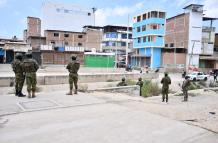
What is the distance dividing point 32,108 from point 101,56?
1541 inches

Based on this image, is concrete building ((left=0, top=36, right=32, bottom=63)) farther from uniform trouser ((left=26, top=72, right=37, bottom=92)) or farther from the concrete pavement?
the concrete pavement

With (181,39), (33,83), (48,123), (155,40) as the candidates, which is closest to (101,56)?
(155,40)

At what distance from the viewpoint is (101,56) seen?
46812mm

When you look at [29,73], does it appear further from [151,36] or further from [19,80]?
[151,36]

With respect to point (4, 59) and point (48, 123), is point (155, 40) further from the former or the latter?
point (48, 123)

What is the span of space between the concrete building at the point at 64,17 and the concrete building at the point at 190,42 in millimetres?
26800

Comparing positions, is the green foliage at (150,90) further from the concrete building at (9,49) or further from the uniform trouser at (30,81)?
the concrete building at (9,49)

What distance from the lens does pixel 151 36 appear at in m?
50.2

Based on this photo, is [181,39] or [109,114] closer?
[109,114]

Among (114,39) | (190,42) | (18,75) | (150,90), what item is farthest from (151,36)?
(18,75)

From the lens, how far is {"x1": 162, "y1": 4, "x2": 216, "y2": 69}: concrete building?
160ft

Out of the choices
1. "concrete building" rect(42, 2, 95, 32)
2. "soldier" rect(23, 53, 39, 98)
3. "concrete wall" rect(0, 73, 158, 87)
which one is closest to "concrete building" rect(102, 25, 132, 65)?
"concrete building" rect(42, 2, 95, 32)

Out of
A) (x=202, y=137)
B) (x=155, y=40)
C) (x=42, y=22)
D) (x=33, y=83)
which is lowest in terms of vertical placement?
(x=202, y=137)

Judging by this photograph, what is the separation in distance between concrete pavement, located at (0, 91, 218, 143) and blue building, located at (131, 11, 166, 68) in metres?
42.6
